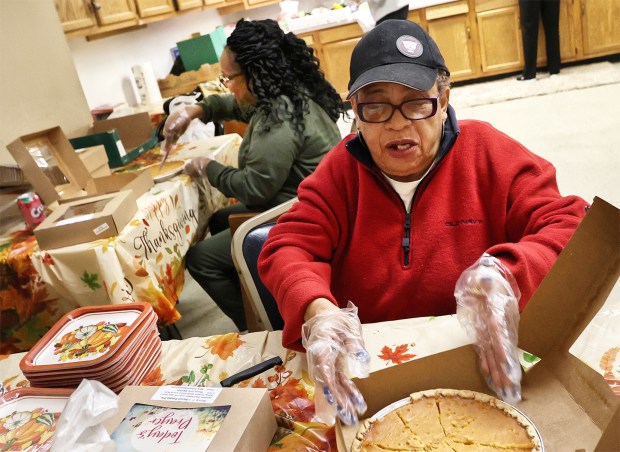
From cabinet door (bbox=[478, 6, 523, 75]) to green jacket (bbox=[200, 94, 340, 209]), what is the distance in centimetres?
401

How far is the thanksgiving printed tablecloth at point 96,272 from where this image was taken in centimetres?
178

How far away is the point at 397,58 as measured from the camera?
1.11 metres

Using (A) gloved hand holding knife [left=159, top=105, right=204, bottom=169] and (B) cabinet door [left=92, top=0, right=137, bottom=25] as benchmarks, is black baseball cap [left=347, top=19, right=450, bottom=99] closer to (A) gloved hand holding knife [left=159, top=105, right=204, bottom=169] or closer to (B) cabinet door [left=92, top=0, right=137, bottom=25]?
(A) gloved hand holding knife [left=159, top=105, right=204, bottom=169]

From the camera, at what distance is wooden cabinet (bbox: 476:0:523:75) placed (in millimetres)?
5441

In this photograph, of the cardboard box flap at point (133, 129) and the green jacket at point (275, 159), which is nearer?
the green jacket at point (275, 159)

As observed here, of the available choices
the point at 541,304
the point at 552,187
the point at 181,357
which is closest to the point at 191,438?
the point at 181,357

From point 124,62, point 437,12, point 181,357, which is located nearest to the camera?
point 181,357

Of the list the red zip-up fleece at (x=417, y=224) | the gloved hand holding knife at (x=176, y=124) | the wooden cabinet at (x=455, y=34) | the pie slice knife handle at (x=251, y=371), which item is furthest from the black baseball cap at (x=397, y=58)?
the wooden cabinet at (x=455, y=34)

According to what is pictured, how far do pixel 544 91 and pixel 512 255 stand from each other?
4700mm

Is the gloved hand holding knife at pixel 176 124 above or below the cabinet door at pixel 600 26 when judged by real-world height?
above

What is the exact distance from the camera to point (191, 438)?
A: 0.79 metres

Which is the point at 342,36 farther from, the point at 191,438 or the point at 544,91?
the point at 191,438

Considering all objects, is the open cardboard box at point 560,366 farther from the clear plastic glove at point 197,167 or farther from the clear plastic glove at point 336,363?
the clear plastic glove at point 197,167

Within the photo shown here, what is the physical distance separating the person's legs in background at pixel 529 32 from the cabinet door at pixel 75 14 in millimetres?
3799
